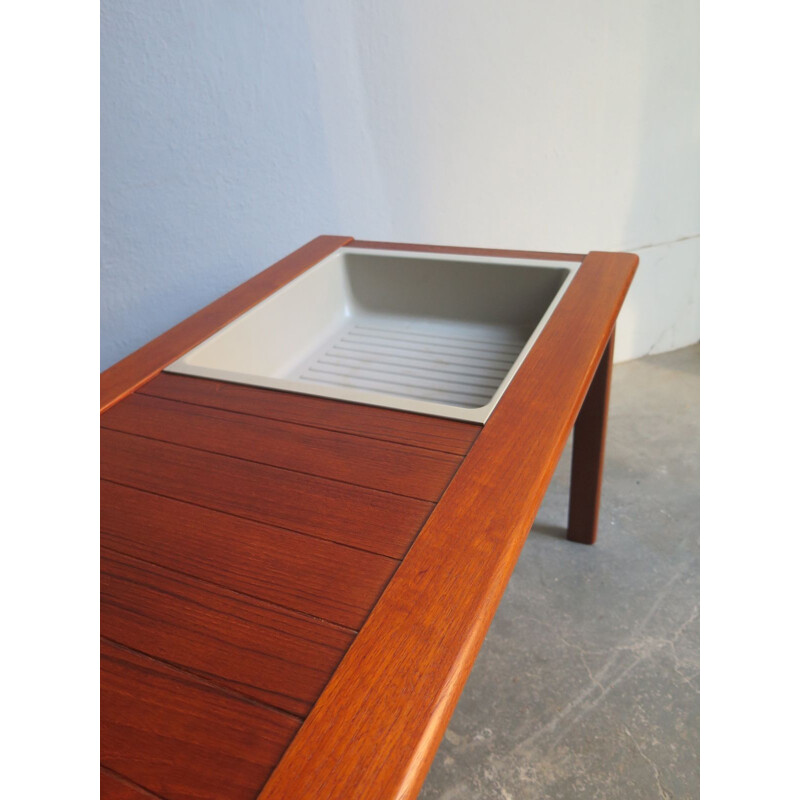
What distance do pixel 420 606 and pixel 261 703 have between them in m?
0.17

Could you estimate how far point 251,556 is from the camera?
77cm

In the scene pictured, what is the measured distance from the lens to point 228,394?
112 centimetres

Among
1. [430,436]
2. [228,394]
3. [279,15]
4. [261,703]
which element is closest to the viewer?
[261,703]

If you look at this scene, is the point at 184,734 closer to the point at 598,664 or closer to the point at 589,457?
the point at 598,664

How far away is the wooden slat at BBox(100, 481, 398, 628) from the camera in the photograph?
0.71 metres

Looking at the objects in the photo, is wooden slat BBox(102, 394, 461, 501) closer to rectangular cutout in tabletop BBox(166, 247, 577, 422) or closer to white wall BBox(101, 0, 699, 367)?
rectangular cutout in tabletop BBox(166, 247, 577, 422)

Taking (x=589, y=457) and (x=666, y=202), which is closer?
(x=589, y=457)

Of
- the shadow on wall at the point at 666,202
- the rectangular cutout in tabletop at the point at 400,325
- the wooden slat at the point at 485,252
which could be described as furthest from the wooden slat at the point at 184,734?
the shadow on wall at the point at 666,202

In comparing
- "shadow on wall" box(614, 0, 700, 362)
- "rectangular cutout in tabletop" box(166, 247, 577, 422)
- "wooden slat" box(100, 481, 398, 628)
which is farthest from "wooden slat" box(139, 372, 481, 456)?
"shadow on wall" box(614, 0, 700, 362)

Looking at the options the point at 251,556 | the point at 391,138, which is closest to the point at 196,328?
the point at 251,556

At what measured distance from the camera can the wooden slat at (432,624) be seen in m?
0.55

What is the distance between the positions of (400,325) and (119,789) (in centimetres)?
121
